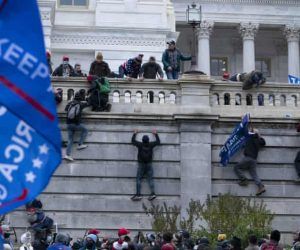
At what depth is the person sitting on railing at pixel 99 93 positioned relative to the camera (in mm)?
25016

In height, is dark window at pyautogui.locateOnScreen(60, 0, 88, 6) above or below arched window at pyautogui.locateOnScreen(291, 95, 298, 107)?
above

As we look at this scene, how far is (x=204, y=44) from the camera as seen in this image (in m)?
59.3

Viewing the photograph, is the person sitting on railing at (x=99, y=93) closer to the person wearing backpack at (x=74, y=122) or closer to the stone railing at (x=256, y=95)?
the person wearing backpack at (x=74, y=122)

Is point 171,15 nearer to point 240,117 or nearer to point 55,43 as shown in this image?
point 55,43

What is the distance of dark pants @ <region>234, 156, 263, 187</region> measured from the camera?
24.8 meters

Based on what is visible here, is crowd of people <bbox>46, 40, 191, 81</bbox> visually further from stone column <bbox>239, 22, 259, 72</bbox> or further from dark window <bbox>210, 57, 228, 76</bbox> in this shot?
dark window <bbox>210, 57, 228, 76</bbox>

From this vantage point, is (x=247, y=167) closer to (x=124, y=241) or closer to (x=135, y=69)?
(x=135, y=69)

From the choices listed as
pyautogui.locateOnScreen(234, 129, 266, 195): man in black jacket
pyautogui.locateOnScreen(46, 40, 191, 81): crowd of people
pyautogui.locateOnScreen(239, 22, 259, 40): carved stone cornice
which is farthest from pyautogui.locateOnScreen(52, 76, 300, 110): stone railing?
pyautogui.locateOnScreen(239, 22, 259, 40): carved stone cornice

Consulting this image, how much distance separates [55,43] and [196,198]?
20.2 metres

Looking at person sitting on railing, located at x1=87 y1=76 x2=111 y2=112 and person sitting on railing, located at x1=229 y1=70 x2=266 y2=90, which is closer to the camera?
person sitting on railing, located at x1=87 y1=76 x2=111 y2=112

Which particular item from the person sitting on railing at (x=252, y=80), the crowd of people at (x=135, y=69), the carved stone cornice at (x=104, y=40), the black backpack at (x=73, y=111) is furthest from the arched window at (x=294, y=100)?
→ the carved stone cornice at (x=104, y=40)

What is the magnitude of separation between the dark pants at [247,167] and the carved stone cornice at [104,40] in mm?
17133

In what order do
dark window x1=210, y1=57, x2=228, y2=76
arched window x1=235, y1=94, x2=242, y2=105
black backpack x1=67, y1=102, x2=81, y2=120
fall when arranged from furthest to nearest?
dark window x1=210, y1=57, x2=228, y2=76, arched window x1=235, y1=94, x2=242, y2=105, black backpack x1=67, y1=102, x2=81, y2=120

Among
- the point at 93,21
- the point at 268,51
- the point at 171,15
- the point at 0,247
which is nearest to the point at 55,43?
the point at 93,21
